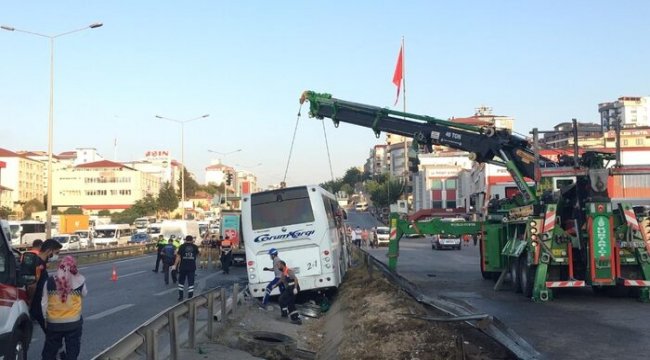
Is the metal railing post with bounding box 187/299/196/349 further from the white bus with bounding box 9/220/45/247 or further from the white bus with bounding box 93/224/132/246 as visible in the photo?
the white bus with bounding box 93/224/132/246

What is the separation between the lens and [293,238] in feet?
58.0

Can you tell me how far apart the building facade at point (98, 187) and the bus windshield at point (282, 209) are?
13219 cm

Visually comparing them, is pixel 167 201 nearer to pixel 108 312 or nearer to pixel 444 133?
pixel 444 133

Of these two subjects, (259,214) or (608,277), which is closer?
(608,277)

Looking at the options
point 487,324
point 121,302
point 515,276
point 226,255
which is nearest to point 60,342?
point 487,324

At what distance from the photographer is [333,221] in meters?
20.2

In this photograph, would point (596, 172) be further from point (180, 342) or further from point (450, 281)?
point (180, 342)

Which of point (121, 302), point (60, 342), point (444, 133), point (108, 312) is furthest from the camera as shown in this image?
point (444, 133)

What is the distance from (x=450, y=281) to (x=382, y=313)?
10611 mm

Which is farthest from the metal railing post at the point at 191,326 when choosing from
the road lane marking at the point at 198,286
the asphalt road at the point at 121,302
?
the road lane marking at the point at 198,286

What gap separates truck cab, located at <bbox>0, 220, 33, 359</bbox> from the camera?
23.8 ft

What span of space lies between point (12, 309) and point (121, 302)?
11478 mm

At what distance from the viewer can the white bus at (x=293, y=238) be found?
17516 millimetres

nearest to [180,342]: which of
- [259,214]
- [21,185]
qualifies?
[259,214]
